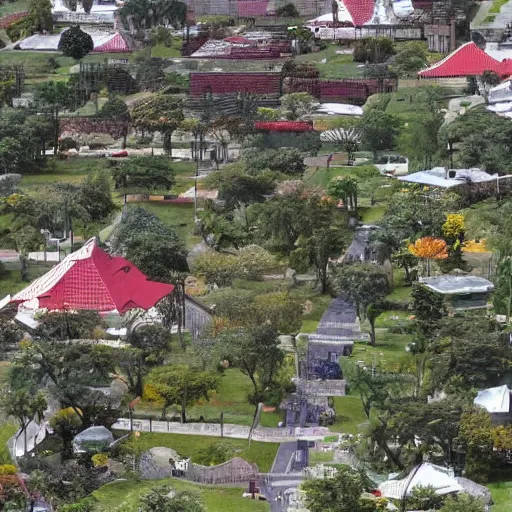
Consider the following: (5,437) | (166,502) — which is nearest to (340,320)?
(5,437)

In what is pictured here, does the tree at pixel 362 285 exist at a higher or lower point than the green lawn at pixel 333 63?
higher

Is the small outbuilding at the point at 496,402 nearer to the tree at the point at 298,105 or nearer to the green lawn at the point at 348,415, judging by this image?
the green lawn at the point at 348,415

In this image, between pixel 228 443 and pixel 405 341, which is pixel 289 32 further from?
Result: pixel 228 443

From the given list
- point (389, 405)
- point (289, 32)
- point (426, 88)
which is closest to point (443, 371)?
point (389, 405)

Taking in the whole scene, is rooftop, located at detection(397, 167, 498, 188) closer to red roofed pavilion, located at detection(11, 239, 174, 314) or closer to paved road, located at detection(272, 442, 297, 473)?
red roofed pavilion, located at detection(11, 239, 174, 314)

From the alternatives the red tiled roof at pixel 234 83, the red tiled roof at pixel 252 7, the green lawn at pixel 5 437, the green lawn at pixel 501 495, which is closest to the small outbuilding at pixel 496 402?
the green lawn at pixel 501 495

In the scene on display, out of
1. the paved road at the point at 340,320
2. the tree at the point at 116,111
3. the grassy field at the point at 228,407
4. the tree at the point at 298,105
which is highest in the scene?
the grassy field at the point at 228,407
